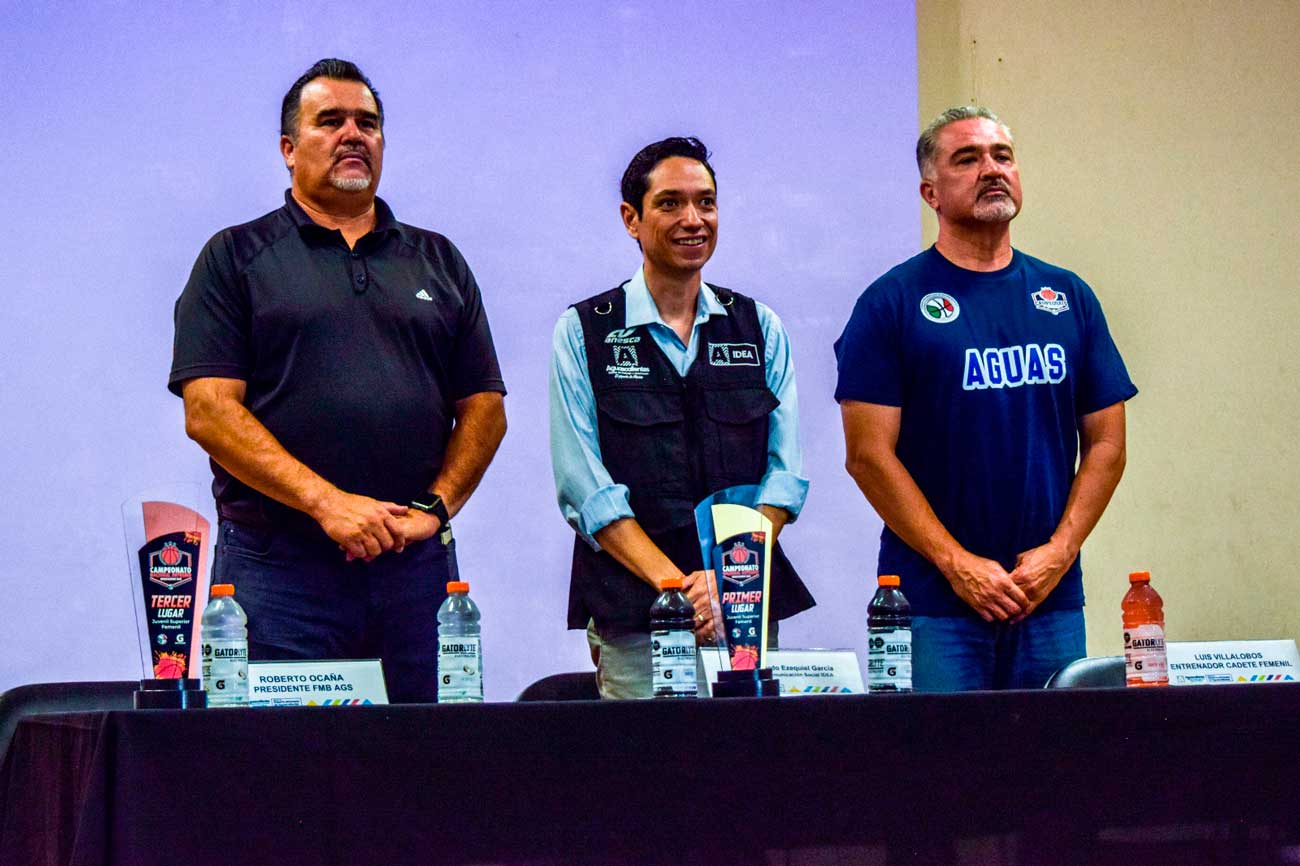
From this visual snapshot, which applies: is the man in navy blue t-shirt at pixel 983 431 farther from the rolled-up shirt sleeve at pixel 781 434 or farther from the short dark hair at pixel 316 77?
the short dark hair at pixel 316 77

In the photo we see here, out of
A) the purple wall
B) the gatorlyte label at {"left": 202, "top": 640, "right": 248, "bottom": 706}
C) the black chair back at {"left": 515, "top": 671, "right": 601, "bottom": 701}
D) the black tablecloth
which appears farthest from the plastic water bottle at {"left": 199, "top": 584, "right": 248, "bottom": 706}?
the purple wall

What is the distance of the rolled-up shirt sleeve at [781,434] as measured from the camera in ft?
7.77

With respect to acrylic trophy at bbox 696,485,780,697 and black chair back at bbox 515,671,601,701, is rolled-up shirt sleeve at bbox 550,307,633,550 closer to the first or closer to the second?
black chair back at bbox 515,671,601,701

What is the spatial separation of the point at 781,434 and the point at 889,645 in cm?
83

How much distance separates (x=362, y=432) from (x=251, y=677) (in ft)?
2.44

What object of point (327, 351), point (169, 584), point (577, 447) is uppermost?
point (327, 351)

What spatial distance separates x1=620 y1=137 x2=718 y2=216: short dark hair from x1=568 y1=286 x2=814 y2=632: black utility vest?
0.83 ft

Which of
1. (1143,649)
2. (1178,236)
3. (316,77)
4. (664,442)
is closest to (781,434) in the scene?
(664,442)

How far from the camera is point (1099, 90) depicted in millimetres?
3799

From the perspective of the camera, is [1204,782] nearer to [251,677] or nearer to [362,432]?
[251,677]

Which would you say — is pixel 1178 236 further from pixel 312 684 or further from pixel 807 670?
pixel 312 684

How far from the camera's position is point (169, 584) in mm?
1560

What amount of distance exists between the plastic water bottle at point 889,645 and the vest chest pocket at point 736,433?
70cm

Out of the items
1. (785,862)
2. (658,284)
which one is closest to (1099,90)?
(658,284)
